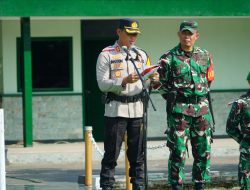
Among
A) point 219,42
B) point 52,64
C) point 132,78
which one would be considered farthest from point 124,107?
point 219,42

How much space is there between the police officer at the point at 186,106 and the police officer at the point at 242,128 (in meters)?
0.27

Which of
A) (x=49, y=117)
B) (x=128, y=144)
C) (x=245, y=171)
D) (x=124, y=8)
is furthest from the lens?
(x=49, y=117)

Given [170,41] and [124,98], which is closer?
[124,98]

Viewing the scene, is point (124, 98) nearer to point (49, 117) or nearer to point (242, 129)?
point (242, 129)

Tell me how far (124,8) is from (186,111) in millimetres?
7338

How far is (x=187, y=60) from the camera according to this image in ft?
33.6

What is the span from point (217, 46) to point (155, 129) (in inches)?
88.4

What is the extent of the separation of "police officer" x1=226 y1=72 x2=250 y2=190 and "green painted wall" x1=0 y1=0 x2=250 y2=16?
7.29m

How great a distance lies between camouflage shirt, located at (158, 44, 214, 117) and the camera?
10.2 metres

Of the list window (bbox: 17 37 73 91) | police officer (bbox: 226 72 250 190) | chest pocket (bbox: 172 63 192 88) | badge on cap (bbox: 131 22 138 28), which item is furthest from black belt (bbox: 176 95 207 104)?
window (bbox: 17 37 73 91)

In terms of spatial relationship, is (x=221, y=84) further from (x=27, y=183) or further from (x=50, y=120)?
(x=27, y=183)

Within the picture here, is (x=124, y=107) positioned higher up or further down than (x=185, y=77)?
further down

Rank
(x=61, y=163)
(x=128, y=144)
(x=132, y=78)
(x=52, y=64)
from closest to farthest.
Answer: (x=132, y=78) → (x=128, y=144) → (x=61, y=163) → (x=52, y=64)

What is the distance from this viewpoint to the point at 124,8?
56.6ft
